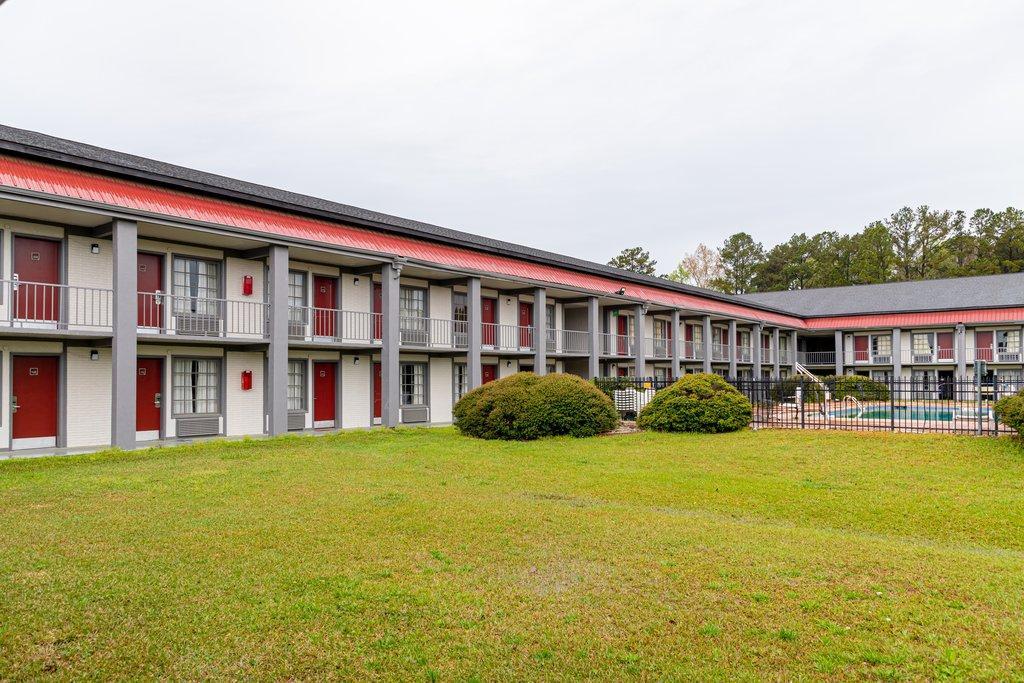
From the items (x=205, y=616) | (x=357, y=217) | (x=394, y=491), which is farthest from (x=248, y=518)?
(x=357, y=217)

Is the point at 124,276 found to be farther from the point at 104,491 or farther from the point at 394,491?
the point at 394,491

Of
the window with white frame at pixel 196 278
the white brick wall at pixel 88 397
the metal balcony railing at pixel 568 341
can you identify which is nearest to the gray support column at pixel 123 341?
the white brick wall at pixel 88 397

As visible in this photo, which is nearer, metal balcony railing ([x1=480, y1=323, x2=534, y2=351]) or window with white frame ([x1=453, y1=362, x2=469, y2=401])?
window with white frame ([x1=453, y1=362, x2=469, y2=401])

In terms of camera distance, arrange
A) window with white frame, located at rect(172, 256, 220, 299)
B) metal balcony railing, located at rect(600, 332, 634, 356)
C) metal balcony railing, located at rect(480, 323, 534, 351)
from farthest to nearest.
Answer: metal balcony railing, located at rect(600, 332, 634, 356)
metal balcony railing, located at rect(480, 323, 534, 351)
window with white frame, located at rect(172, 256, 220, 299)

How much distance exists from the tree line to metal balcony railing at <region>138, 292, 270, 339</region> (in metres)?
65.4

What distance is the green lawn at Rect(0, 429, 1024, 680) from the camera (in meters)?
4.39

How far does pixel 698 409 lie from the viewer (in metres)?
19.0

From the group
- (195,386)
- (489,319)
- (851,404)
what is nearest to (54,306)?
(195,386)

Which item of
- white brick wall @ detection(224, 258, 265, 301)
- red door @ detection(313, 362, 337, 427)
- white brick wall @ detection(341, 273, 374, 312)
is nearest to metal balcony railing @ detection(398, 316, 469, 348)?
white brick wall @ detection(341, 273, 374, 312)

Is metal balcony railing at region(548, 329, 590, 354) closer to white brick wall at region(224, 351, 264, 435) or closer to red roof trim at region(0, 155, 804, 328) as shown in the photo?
red roof trim at region(0, 155, 804, 328)

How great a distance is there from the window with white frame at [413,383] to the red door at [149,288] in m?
8.71

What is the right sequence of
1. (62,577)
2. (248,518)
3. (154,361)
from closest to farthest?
(62,577)
(248,518)
(154,361)

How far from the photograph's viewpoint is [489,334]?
2805cm

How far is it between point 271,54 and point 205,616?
13315 mm
